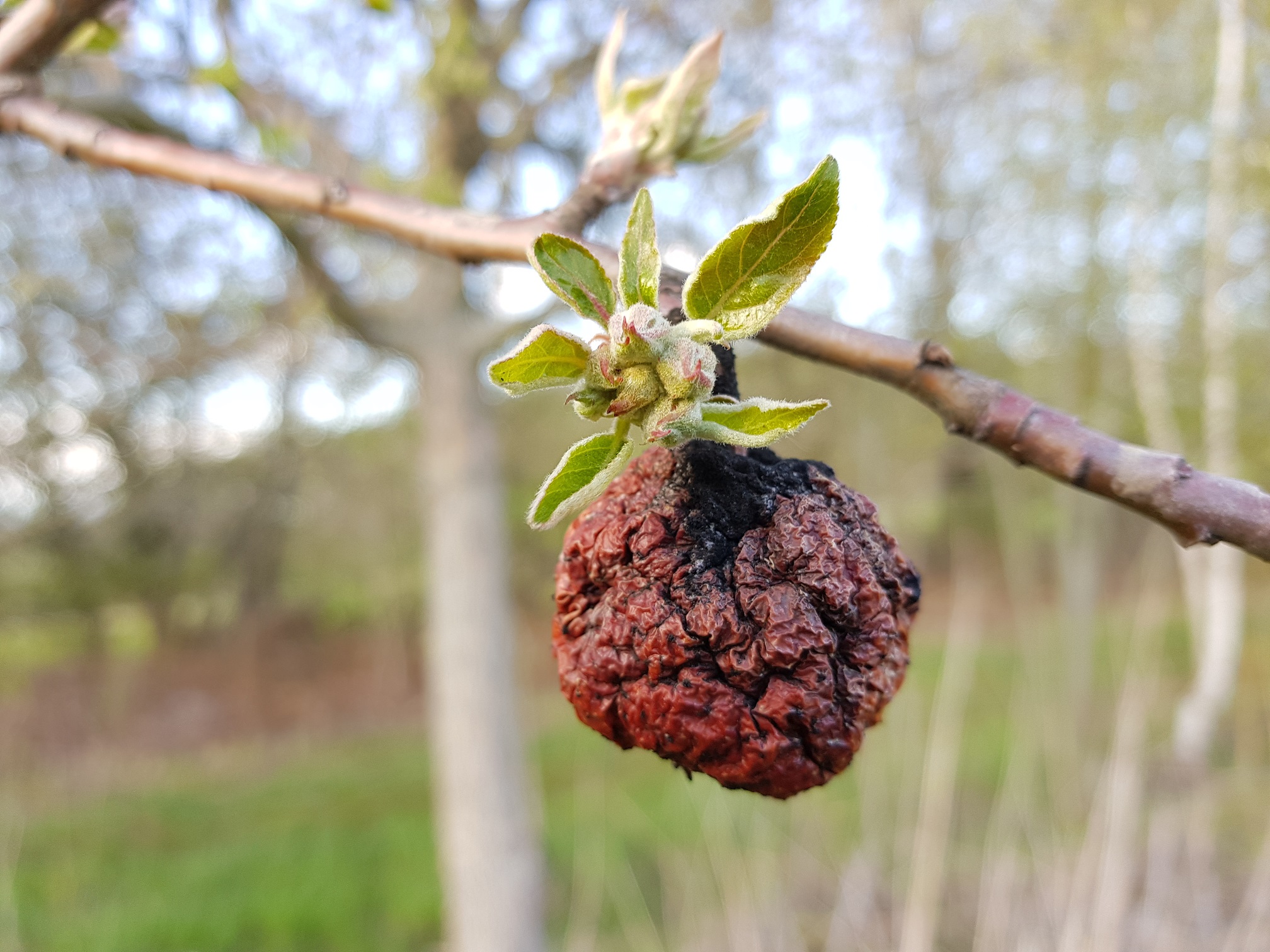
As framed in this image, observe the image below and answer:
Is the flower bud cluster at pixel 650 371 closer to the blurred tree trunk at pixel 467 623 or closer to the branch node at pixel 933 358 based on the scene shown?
the branch node at pixel 933 358

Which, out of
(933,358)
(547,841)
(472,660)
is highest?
(472,660)

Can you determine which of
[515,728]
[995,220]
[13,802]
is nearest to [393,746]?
[13,802]

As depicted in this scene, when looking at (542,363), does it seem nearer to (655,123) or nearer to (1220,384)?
(655,123)

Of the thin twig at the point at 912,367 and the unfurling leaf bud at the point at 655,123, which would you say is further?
the unfurling leaf bud at the point at 655,123

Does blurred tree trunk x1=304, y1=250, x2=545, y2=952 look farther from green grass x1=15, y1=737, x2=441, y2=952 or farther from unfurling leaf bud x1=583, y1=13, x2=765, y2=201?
unfurling leaf bud x1=583, y1=13, x2=765, y2=201

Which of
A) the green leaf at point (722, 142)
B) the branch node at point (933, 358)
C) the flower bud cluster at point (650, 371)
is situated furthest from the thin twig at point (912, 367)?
the green leaf at point (722, 142)

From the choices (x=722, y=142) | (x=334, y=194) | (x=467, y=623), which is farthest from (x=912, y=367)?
(x=467, y=623)
